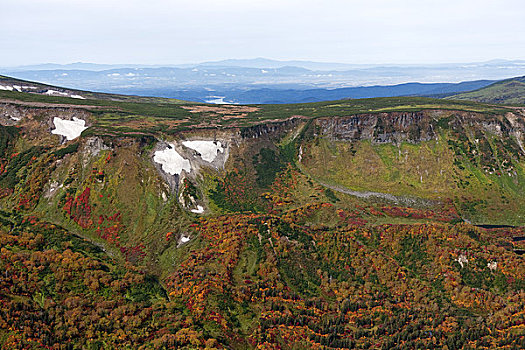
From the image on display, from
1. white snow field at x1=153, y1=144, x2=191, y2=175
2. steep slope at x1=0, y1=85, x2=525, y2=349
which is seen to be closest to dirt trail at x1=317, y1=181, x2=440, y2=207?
steep slope at x1=0, y1=85, x2=525, y2=349

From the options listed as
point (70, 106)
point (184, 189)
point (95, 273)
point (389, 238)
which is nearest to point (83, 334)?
point (95, 273)

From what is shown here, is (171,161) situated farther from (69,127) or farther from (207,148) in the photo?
(69,127)

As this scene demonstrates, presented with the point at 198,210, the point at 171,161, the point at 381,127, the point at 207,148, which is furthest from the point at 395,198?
the point at 171,161

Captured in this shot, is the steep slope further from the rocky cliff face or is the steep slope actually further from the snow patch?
the rocky cliff face

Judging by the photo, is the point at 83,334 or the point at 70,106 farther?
the point at 70,106

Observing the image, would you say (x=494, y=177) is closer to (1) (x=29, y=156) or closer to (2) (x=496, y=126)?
(2) (x=496, y=126)

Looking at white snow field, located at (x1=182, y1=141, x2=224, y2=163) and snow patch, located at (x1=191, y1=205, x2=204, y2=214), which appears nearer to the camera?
snow patch, located at (x1=191, y1=205, x2=204, y2=214)
